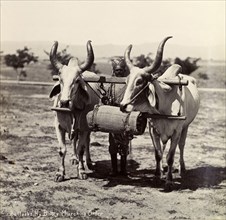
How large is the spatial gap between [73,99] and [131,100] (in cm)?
96

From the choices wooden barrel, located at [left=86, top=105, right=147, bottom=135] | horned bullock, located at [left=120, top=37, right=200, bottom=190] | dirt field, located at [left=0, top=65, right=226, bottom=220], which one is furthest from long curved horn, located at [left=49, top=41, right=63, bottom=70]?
dirt field, located at [left=0, top=65, right=226, bottom=220]

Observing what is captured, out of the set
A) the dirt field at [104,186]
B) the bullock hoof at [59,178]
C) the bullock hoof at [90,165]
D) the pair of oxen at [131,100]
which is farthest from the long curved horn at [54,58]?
the bullock hoof at [90,165]

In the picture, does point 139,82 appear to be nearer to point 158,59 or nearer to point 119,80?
point 158,59

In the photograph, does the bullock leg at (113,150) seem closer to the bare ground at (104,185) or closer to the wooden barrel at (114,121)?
the bare ground at (104,185)

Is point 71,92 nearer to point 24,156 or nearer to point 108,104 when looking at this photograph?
point 108,104

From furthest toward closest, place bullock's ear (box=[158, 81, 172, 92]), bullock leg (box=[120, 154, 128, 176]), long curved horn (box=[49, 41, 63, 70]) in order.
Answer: bullock leg (box=[120, 154, 128, 176]) → long curved horn (box=[49, 41, 63, 70]) → bullock's ear (box=[158, 81, 172, 92])

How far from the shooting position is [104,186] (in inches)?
274

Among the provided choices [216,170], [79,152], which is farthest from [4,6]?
[216,170]

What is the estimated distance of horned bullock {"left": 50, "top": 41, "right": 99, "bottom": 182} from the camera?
20.6ft

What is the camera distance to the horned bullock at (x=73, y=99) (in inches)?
247

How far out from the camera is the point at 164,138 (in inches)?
264

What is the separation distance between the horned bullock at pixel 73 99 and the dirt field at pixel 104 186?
1.94 ft

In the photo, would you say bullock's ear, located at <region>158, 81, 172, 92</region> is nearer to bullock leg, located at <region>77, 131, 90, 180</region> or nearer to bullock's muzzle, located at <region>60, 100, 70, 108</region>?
bullock's muzzle, located at <region>60, 100, 70, 108</region>

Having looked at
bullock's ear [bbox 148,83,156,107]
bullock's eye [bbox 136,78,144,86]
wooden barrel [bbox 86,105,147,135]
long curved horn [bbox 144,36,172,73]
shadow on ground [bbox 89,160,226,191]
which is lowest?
shadow on ground [bbox 89,160,226,191]
